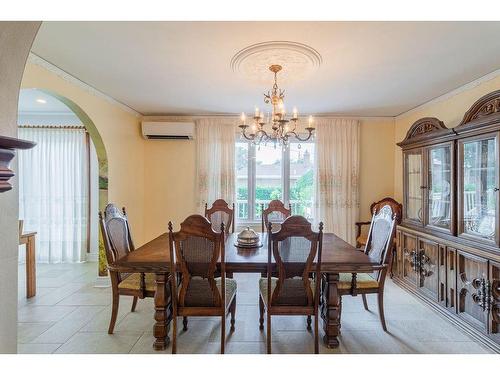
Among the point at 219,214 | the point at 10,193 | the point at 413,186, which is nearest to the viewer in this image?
the point at 10,193

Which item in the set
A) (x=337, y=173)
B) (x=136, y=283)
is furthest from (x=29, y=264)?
(x=337, y=173)

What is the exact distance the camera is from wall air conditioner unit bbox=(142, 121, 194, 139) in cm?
422

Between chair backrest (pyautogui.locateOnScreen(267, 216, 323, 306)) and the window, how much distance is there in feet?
Result: 8.32

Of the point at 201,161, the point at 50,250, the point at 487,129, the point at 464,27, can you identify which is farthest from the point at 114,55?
the point at 50,250

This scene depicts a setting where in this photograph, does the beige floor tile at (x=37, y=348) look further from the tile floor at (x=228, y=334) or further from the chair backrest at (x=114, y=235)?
the chair backrest at (x=114, y=235)

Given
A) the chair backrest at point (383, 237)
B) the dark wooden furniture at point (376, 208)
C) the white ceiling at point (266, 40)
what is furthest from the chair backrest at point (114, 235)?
the dark wooden furniture at point (376, 208)

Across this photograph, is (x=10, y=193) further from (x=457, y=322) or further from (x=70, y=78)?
(x=457, y=322)

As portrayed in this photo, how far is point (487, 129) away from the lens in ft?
7.33

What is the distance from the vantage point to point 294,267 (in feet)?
6.40

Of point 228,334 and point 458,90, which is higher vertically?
point 458,90

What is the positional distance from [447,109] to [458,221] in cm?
151

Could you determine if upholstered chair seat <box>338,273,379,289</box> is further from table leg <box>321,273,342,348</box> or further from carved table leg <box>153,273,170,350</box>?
carved table leg <box>153,273,170,350</box>

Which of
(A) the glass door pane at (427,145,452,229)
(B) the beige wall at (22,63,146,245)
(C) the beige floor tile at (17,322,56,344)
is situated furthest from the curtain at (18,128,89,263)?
(A) the glass door pane at (427,145,452,229)
